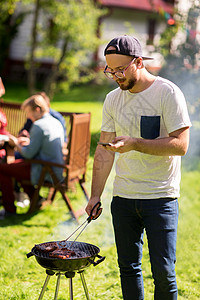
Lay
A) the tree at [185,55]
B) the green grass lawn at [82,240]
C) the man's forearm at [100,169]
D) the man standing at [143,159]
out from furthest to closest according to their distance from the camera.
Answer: the tree at [185,55]
the green grass lawn at [82,240]
the man's forearm at [100,169]
the man standing at [143,159]

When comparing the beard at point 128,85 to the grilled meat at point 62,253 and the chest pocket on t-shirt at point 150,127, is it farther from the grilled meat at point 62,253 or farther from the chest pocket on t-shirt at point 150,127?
the grilled meat at point 62,253

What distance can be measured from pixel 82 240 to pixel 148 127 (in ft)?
8.86

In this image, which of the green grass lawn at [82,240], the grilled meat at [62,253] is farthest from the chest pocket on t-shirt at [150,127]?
the green grass lawn at [82,240]

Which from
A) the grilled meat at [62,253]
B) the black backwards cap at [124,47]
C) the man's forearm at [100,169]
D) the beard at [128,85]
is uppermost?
the black backwards cap at [124,47]

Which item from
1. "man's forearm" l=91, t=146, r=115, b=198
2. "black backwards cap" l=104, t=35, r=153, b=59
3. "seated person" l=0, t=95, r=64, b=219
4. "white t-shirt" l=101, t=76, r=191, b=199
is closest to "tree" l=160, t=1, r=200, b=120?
"seated person" l=0, t=95, r=64, b=219

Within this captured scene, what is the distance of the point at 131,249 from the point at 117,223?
0.18 meters

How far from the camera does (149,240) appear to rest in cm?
283

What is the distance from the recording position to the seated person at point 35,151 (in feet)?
19.1

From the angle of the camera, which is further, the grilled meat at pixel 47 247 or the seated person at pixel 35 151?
the seated person at pixel 35 151

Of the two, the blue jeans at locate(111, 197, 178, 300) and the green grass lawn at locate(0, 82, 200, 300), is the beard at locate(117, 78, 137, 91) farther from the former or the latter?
the green grass lawn at locate(0, 82, 200, 300)

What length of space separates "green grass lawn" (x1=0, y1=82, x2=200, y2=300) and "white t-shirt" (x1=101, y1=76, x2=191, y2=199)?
144cm

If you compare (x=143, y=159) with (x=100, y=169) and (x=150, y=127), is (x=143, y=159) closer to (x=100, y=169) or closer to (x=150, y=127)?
(x=150, y=127)

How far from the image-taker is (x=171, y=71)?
997 cm

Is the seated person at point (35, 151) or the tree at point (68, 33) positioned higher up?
the tree at point (68, 33)
